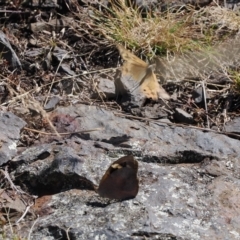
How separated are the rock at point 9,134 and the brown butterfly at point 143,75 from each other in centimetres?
74

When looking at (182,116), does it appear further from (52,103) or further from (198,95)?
(52,103)

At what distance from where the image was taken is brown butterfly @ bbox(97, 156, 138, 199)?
292cm

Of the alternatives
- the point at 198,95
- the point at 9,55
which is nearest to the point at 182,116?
the point at 198,95

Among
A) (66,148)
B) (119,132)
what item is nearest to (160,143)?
(119,132)

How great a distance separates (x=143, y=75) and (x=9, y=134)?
0.91 meters

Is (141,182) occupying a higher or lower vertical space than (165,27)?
lower

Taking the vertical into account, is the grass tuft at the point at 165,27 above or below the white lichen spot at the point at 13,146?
above

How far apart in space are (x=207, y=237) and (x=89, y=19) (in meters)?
2.08

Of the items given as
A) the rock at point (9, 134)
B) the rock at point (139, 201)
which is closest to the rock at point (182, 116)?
the rock at point (139, 201)

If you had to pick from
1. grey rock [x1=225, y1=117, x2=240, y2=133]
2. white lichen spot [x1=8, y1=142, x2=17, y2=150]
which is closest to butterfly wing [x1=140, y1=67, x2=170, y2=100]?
grey rock [x1=225, y1=117, x2=240, y2=133]

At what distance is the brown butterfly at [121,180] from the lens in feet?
9.57

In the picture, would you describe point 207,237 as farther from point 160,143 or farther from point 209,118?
point 209,118

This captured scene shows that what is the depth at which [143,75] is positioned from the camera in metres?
3.88

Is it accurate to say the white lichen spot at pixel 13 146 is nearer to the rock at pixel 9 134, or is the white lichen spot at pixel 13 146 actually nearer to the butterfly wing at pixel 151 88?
the rock at pixel 9 134
